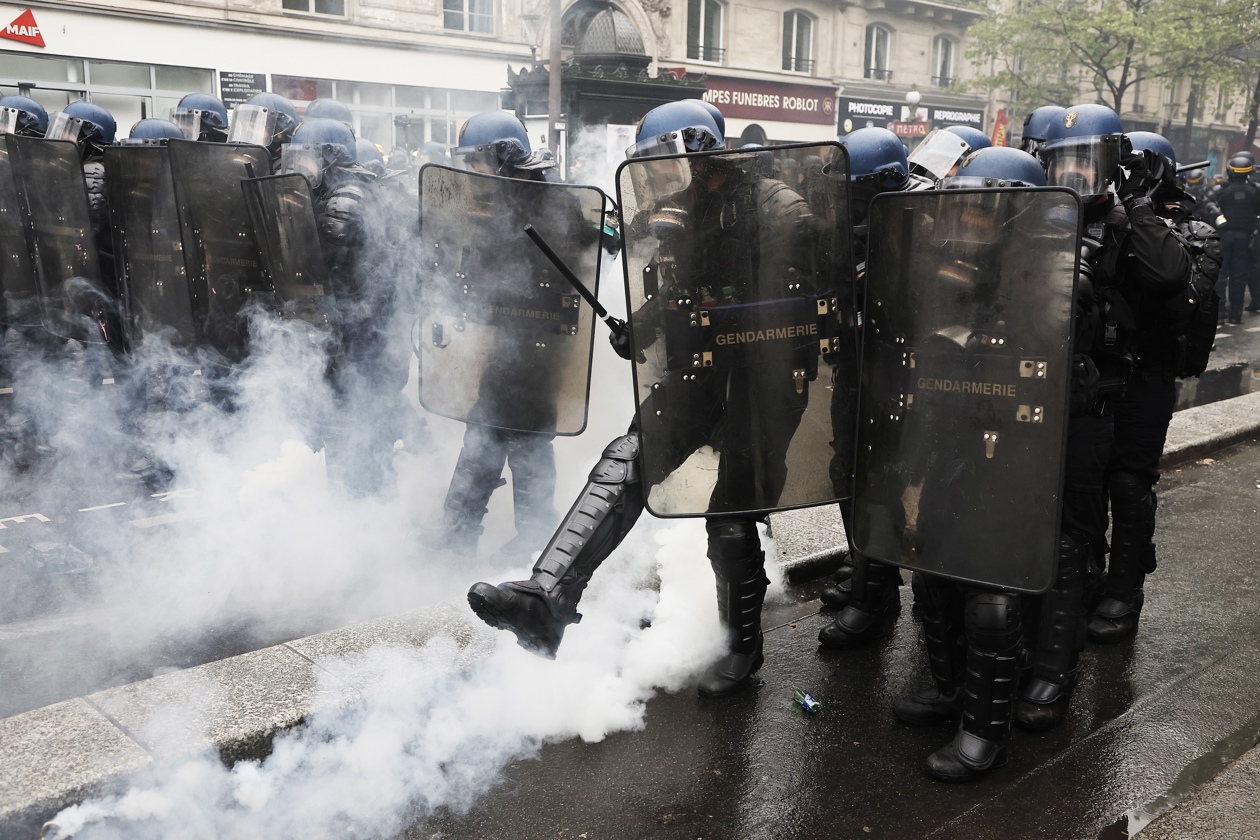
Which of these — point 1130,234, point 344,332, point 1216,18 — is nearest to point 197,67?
point 344,332

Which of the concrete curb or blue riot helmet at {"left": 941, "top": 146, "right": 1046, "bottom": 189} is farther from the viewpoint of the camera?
blue riot helmet at {"left": 941, "top": 146, "right": 1046, "bottom": 189}

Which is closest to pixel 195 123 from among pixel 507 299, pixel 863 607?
pixel 507 299

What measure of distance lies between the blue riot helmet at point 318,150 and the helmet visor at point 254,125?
1.78 feet

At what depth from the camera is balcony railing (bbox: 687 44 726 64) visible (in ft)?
83.0

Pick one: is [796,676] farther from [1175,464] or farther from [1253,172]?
[1253,172]

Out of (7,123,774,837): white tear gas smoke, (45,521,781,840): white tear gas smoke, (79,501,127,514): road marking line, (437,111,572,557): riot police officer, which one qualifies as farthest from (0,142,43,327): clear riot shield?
(45,521,781,840): white tear gas smoke

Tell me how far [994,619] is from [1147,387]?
157 centimetres

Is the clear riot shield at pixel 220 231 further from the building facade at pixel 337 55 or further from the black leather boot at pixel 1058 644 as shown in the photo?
the building facade at pixel 337 55

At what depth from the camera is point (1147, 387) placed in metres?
3.96

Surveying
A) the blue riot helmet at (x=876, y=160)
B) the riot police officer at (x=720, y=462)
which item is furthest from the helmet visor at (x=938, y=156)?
the riot police officer at (x=720, y=462)

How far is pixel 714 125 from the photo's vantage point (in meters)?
3.80

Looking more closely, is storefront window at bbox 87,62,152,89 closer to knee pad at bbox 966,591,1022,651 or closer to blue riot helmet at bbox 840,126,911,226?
blue riot helmet at bbox 840,126,911,226

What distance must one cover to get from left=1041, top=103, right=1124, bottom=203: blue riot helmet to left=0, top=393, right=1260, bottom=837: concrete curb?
244 cm

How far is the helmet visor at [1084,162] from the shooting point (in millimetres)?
3346
